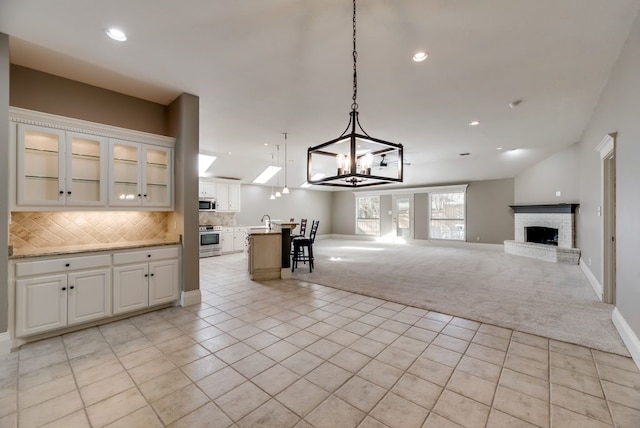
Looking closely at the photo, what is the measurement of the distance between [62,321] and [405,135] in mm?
5959

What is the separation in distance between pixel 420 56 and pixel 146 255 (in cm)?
399

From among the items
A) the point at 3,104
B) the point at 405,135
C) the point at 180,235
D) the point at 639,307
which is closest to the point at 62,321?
the point at 180,235

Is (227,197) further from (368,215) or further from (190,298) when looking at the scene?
(368,215)

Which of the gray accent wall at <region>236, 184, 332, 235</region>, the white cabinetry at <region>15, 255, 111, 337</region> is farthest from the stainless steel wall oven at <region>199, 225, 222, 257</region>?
the white cabinetry at <region>15, 255, 111, 337</region>

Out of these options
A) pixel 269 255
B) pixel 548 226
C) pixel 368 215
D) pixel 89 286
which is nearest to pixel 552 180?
pixel 548 226

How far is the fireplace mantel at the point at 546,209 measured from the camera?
6.82 metres

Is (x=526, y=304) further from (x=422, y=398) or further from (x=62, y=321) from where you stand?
(x=62, y=321)

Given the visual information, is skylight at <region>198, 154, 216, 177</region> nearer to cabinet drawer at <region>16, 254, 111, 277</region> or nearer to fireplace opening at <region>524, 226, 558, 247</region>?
cabinet drawer at <region>16, 254, 111, 277</region>

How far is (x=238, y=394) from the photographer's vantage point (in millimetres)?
1960

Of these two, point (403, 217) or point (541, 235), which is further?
point (403, 217)

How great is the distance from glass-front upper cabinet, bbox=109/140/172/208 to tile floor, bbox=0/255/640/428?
1.55 meters

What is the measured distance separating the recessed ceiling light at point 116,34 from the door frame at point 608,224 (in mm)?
5695

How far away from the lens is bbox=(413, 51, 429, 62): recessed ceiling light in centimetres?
276

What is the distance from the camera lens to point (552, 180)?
24.3 feet
